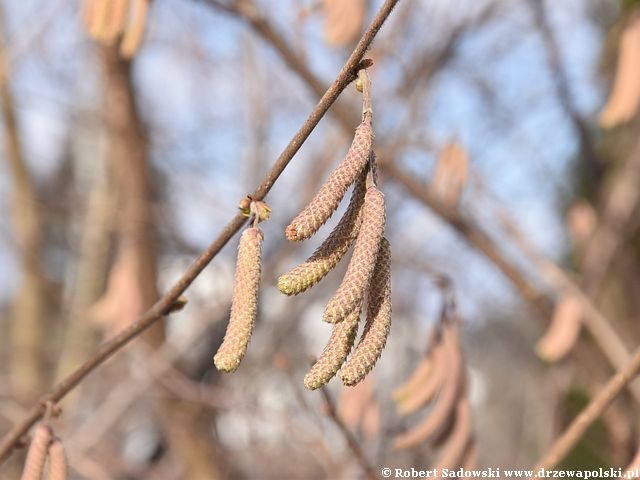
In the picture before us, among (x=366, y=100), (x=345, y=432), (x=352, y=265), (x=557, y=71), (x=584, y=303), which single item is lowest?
(x=345, y=432)

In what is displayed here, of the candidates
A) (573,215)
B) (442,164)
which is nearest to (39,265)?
(573,215)

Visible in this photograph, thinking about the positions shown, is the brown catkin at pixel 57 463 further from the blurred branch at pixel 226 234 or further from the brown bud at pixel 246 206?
the brown bud at pixel 246 206

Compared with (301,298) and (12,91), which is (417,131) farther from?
(12,91)

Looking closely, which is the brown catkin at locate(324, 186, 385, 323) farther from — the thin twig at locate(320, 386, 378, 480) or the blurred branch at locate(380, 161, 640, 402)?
the blurred branch at locate(380, 161, 640, 402)

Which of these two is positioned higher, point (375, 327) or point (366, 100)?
point (366, 100)

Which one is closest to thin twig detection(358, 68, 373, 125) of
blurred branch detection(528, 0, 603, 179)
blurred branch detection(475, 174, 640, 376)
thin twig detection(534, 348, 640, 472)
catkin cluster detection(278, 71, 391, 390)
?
catkin cluster detection(278, 71, 391, 390)

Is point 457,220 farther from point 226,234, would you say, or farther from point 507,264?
point 226,234

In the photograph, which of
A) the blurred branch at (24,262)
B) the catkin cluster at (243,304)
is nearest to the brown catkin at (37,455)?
the catkin cluster at (243,304)

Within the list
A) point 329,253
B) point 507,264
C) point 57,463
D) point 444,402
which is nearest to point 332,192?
point 329,253
